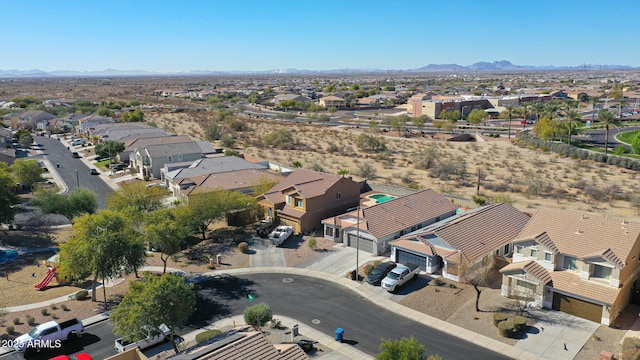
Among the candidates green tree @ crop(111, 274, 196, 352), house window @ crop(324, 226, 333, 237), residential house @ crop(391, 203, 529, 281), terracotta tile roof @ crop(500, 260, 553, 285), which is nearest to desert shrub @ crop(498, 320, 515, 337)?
terracotta tile roof @ crop(500, 260, 553, 285)

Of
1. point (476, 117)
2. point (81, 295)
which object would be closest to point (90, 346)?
point (81, 295)

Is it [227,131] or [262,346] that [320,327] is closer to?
[262,346]

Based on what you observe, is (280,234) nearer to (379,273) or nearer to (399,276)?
(379,273)

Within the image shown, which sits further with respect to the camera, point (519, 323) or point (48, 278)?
point (48, 278)

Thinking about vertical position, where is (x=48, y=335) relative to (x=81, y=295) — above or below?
above

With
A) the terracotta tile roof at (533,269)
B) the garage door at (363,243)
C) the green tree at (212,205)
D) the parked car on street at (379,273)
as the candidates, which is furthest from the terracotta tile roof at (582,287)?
the green tree at (212,205)

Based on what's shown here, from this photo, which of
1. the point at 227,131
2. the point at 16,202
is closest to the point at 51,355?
the point at 16,202
